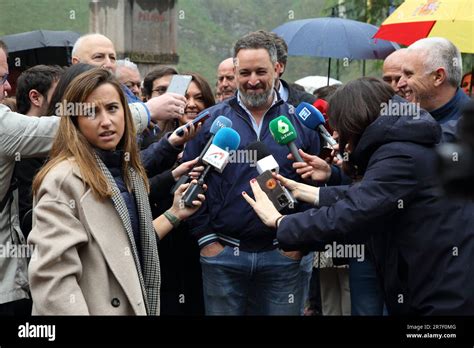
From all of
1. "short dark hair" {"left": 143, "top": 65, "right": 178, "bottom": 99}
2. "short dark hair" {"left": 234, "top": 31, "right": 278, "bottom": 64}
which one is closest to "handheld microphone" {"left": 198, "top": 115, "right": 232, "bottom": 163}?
"short dark hair" {"left": 234, "top": 31, "right": 278, "bottom": 64}

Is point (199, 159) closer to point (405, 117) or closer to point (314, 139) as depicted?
point (314, 139)

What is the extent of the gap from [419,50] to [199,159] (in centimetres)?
147

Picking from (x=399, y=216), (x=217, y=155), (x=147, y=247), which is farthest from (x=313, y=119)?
(x=147, y=247)

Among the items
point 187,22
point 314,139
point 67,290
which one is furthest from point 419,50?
point 187,22

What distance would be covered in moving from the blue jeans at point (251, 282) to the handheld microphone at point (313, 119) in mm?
775

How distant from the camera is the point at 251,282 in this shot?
18.4 ft

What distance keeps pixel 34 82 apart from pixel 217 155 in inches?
49.5

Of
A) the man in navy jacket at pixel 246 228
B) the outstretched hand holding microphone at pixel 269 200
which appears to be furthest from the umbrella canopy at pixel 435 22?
the outstretched hand holding microphone at pixel 269 200

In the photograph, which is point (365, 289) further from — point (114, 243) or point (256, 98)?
point (114, 243)

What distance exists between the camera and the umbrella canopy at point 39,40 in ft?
33.1

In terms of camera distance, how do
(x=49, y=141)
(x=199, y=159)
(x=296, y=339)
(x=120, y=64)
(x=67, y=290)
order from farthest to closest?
(x=120, y=64) < (x=199, y=159) < (x=49, y=141) < (x=296, y=339) < (x=67, y=290)

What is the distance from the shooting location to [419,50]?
5.34 meters

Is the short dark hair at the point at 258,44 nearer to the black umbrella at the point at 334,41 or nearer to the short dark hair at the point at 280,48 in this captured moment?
the short dark hair at the point at 280,48

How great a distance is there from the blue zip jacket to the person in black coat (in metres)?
1.13
